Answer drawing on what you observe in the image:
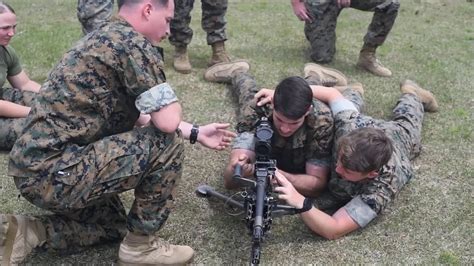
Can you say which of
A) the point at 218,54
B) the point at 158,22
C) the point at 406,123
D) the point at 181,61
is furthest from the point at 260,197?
the point at 218,54

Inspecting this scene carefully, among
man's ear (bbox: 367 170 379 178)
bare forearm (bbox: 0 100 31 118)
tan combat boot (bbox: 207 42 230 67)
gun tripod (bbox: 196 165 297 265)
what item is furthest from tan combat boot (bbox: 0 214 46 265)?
tan combat boot (bbox: 207 42 230 67)

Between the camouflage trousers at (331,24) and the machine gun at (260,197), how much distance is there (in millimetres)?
3005

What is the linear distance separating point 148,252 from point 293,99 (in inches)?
46.7

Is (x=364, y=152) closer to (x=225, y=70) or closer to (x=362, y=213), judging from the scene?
(x=362, y=213)

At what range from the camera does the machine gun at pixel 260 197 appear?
2.73 metres

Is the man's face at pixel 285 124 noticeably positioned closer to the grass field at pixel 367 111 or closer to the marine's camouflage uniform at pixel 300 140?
the marine's camouflage uniform at pixel 300 140

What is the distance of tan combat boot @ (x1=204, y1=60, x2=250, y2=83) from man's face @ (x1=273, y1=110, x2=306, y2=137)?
72.7 inches

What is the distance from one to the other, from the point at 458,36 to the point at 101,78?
5.85 metres

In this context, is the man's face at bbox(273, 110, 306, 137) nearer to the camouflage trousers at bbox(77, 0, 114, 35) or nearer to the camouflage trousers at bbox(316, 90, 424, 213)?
the camouflage trousers at bbox(316, 90, 424, 213)

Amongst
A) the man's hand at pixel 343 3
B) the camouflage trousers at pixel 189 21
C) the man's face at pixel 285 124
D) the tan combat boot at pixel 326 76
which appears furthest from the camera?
the man's hand at pixel 343 3

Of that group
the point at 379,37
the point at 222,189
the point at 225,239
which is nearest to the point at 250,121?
the point at 222,189

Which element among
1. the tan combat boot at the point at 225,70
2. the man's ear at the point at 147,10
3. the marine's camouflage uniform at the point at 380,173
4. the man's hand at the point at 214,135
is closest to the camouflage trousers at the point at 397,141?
the marine's camouflage uniform at the point at 380,173

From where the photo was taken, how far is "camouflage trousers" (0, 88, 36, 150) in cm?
405

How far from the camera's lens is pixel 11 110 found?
163 inches
